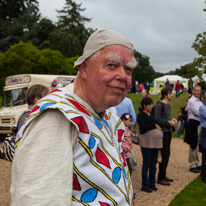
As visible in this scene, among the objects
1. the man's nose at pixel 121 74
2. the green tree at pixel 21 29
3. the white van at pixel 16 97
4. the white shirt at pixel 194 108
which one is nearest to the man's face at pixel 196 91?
the white shirt at pixel 194 108

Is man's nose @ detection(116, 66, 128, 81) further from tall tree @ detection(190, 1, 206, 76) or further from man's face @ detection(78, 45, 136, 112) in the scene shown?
tall tree @ detection(190, 1, 206, 76)

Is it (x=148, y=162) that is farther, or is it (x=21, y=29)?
(x=21, y=29)

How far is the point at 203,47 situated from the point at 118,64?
14.6 metres

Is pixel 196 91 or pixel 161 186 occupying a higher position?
pixel 196 91

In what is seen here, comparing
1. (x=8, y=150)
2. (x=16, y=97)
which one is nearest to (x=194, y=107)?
(x=8, y=150)

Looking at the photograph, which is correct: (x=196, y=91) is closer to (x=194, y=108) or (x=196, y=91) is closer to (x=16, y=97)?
(x=194, y=108)

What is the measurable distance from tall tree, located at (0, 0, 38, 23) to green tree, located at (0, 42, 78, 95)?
18.3 metres

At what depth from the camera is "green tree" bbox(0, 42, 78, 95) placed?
16.0 m

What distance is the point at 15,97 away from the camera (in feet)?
33.8

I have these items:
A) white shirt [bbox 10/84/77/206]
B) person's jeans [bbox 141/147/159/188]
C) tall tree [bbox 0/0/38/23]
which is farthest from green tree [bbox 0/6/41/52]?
white shirt [bbox 10/84/77/206]

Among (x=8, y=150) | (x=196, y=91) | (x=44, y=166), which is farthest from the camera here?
(x=196, y=91)

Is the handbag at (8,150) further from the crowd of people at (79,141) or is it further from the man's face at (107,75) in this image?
the man's face at (107,75)

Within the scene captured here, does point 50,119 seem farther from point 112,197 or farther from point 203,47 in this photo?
point 203,47

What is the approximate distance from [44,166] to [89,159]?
8.9 inches
